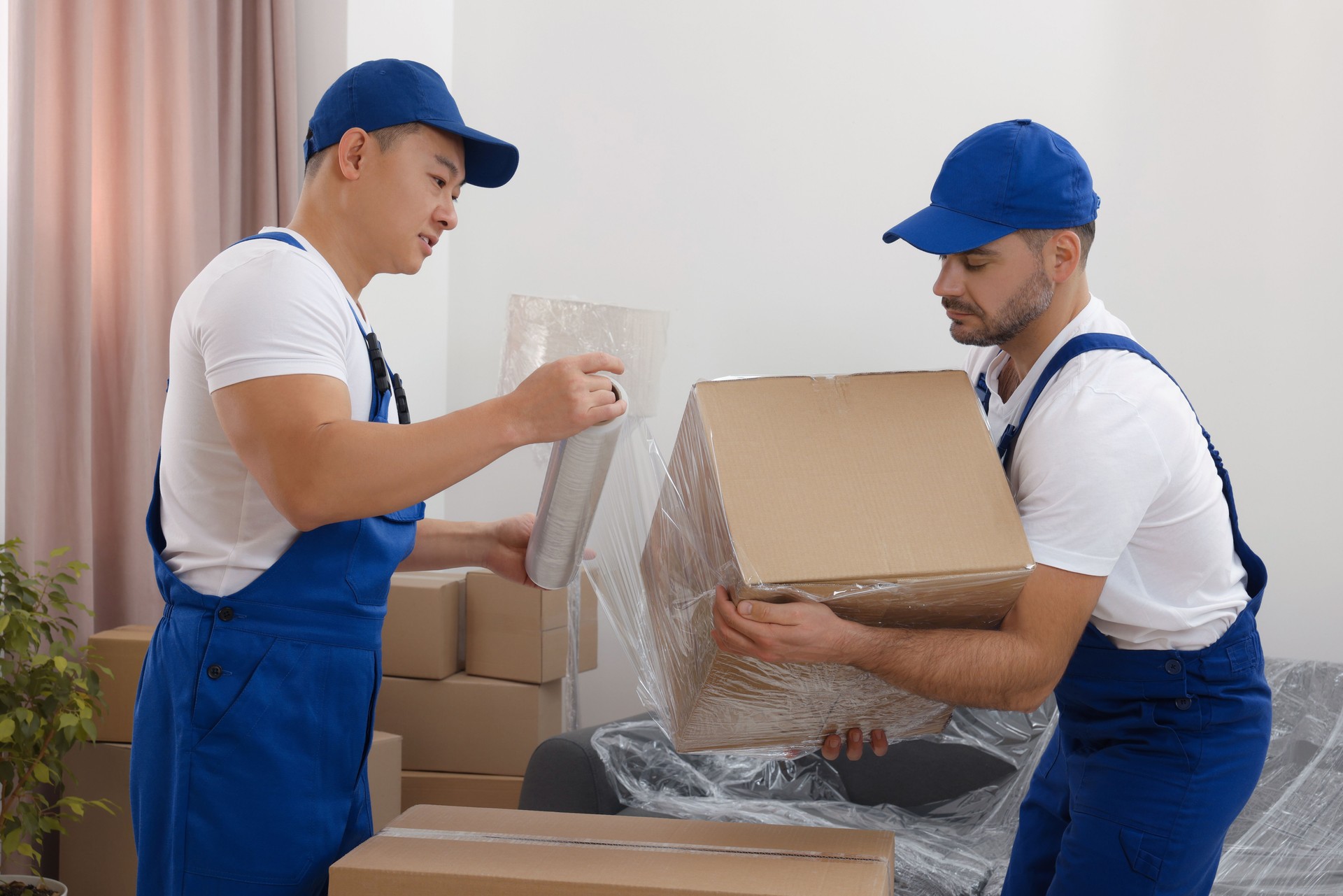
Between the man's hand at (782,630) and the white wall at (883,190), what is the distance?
7.40 ft

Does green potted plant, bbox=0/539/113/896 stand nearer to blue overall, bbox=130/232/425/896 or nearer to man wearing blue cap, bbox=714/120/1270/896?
blue overall, bbox=130/232/425/896

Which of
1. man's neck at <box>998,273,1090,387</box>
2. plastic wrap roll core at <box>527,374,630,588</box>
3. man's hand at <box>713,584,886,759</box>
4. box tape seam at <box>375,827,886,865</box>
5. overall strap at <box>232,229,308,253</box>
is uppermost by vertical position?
overall strap at <box>232,229,308,253</box>

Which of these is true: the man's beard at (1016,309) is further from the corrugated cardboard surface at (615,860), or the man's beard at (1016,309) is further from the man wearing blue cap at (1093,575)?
the corrugated cardboard surface at (615,860)

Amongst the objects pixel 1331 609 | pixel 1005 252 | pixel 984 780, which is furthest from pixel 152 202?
pixel 1331 609

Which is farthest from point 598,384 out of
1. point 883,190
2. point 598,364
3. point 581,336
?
point 883,190

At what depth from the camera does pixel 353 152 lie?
1286 millimetres

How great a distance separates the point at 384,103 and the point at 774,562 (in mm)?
727

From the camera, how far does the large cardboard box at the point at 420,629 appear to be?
2.82m

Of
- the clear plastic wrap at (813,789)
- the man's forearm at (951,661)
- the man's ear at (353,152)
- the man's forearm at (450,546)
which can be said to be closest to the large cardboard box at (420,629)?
the clear plastic wrap at (813,789)

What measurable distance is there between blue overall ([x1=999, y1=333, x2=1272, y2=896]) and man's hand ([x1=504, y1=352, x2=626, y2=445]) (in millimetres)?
580

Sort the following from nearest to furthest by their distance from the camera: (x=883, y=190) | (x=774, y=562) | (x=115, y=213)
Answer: (x=774, y=562), (x=115, y=213), (x=883, y=190)

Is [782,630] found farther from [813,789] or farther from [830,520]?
[813,789]

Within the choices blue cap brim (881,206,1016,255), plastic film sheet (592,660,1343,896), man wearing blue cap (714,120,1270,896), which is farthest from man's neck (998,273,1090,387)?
plastic film sheet (592,660,1343,896)

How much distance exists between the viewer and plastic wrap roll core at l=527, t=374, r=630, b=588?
1.13m
